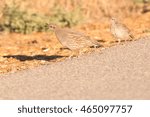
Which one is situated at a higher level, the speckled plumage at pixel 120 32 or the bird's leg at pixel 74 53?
the speckled plumage at pixel 120 32

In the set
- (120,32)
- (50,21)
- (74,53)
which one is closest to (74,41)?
(74,53)

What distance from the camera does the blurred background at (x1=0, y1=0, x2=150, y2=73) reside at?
15125mm

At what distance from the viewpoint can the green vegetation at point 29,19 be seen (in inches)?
746

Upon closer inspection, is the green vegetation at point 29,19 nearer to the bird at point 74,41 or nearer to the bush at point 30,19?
the bush at point 30,19

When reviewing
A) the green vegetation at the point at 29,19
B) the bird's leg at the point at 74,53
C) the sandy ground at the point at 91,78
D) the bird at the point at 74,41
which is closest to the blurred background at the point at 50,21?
the green vegetation at the point at 29,19

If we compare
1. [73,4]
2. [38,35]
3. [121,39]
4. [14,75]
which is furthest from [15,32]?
[14,75]

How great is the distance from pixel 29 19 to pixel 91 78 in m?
7.99

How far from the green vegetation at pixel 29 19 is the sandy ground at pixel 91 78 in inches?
231

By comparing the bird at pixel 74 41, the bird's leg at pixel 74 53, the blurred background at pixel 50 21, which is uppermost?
the bird at pixel 74 41

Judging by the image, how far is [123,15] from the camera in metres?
21.1

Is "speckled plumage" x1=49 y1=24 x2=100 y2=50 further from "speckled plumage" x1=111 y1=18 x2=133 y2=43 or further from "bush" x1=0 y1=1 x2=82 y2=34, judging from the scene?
"bush" x1=0 y1=1 x2=82 y2=34

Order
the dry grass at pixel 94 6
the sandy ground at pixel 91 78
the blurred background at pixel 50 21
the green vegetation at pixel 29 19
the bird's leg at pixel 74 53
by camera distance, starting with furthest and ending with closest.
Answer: the dry grass at pixel 94 6 < the green vegetation at pixel 29 19 < the blurred background at pixel 50 21 < the bird's leg at pixel 74 53 < the sandy ground at pixel 91 78

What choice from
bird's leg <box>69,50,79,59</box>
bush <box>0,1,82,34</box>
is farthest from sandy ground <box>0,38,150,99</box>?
bush <box>0,1,82,34</box>

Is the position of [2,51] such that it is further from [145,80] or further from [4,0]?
[145,80]
